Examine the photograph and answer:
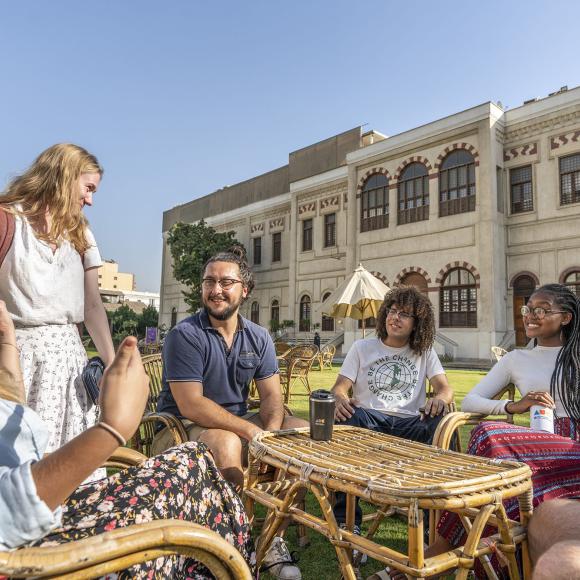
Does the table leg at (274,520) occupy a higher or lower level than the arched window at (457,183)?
lower

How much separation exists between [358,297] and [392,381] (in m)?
6.41

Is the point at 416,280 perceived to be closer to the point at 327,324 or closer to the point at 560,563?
the point at 327,324

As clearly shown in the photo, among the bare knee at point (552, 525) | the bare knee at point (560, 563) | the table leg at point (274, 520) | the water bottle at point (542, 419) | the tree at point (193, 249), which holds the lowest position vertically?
the table leg at point (274, 520)

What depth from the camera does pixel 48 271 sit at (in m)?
2.06

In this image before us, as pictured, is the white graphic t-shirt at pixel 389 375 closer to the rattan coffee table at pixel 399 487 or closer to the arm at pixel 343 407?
the arm at pixel 343 407

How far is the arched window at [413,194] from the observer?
18812mm

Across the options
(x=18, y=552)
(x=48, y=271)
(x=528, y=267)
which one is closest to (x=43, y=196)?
(x=48, y=271)

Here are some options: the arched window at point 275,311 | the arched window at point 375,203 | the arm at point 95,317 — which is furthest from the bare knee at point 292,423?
the arched window at point 275,311

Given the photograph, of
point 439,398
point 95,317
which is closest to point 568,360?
point 439,398

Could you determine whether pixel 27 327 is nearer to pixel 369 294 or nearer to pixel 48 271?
pixel 48 271

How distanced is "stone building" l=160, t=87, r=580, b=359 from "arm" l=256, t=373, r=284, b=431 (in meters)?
15.2

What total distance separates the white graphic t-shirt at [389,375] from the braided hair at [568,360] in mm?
745

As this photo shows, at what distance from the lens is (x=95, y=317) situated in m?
2.34

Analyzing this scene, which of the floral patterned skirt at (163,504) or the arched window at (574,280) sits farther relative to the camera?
the arched window at (574,280)
